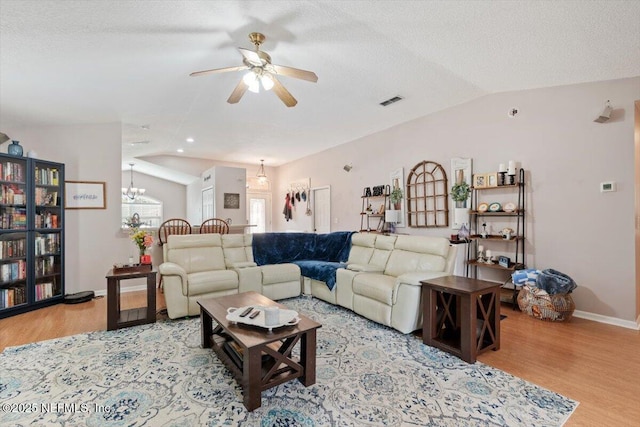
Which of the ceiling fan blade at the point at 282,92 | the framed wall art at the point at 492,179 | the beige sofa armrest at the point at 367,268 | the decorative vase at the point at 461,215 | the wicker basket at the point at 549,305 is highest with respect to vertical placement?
the ceiling fan blade at the point at 282,92

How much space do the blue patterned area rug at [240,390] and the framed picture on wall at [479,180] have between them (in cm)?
261

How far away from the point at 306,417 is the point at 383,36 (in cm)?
317

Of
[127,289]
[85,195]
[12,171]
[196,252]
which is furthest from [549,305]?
[12,171]

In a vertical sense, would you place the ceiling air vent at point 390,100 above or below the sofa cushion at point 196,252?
above

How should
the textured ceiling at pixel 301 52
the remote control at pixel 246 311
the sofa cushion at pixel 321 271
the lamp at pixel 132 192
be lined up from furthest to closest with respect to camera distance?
the lamp at pixel 132 192, the sofa cushion at pixel 321 271, the textured ceiling at pixel 301 52, the remote control at pixel 246 311

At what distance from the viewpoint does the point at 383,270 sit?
12.6 ft

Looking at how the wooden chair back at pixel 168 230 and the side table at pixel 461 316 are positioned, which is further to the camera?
the wooden chair back at pixel 168 230

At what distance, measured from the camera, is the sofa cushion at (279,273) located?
4.02 meters

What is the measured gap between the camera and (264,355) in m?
2.18

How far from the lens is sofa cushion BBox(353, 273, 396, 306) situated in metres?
3.07

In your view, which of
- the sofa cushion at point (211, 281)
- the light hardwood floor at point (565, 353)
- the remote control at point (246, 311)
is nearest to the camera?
the light hardwood floor at point (565, 353)

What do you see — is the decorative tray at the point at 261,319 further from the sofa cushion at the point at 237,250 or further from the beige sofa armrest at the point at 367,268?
the sofa cushion at the point at 237,250

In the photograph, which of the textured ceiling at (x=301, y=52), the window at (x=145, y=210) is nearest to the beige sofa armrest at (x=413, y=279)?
the textured ceiling at (x=301, y=52)

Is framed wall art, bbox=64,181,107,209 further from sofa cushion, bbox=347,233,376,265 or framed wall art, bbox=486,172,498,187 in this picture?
framed wall art, bbox=486,172,498,187
